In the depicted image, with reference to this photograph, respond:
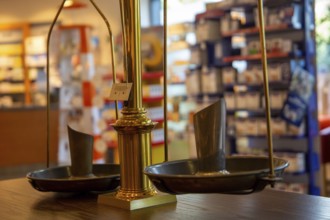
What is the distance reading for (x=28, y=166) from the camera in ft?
27.9

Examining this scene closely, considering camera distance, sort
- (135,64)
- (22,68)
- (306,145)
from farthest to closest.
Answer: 1. (22,68)
2. (306,145)
3. (135,64)

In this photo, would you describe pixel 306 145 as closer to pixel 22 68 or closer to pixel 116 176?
pixel 116 176

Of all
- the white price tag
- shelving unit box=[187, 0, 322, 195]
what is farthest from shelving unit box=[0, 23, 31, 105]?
the white price tag

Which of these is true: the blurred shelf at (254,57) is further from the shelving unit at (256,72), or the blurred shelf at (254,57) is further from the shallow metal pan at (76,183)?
the shallow metal pan at (76,183)

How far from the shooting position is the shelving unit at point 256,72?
5.80 m

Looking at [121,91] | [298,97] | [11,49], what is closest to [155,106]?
[298,97]

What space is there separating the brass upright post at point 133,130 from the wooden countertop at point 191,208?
5 centimetres

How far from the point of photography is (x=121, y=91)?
4.24ft

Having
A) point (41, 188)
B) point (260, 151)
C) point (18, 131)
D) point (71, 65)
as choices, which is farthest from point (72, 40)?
point (41, 188)

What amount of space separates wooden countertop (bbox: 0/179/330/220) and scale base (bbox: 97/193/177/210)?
0.05 feet

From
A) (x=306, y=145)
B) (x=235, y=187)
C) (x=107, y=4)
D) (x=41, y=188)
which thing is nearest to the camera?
(x=235, y=187)

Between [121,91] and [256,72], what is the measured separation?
4.99 m

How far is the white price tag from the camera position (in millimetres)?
1277

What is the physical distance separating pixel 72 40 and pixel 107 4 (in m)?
2.66
